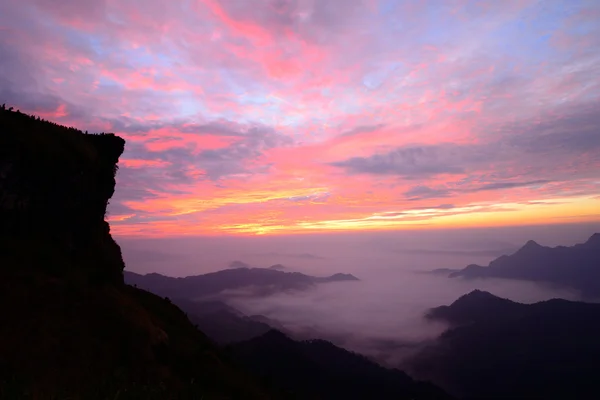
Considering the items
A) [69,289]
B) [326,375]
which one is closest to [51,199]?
[69,289]

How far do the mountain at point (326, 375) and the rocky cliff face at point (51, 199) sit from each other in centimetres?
13586

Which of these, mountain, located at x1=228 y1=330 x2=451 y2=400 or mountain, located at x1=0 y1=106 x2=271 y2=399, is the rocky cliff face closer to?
mountain, located at x1=0 y1=106 x2=271 y2=399

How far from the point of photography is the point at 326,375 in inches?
6954

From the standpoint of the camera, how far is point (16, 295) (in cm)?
2022

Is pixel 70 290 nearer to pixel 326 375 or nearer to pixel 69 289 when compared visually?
pixel 69 289

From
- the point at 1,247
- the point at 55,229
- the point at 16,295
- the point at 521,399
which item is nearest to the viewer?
the point at 16,295

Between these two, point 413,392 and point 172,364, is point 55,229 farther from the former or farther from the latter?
point 413,392

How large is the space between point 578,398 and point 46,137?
858 ft

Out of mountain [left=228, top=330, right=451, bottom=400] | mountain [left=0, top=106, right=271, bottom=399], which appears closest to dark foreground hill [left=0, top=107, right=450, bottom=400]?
mountain [left=0, top=106, right=271, bottom=399]

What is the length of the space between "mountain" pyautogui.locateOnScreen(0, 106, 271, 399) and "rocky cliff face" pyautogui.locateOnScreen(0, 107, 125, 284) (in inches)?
3.2

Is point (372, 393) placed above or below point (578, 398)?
above

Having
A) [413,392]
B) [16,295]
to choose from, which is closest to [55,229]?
[16,295]

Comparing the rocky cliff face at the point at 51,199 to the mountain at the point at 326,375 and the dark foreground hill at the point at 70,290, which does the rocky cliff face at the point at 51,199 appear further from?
the mountain at the point at 326,375

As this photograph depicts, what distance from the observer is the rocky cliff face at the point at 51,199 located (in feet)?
81.8
